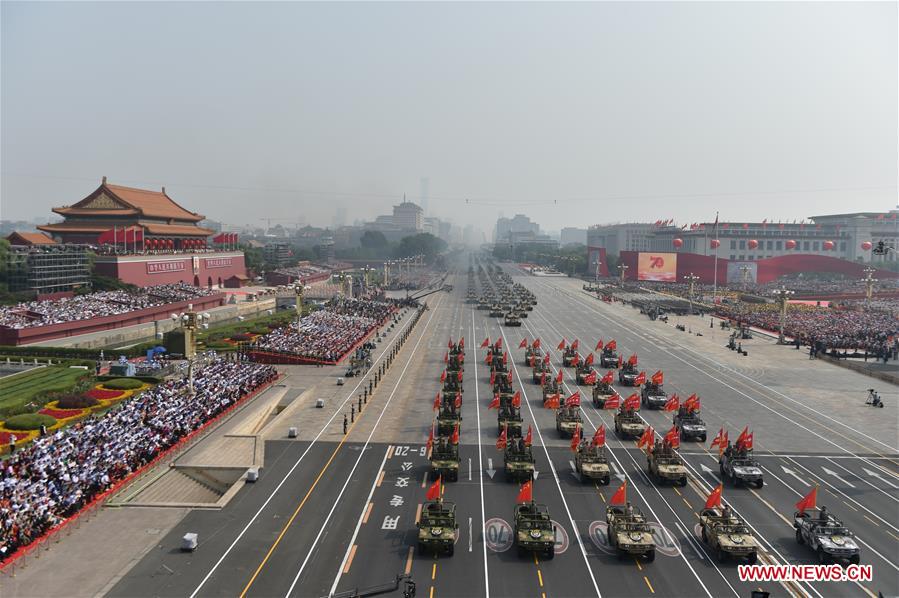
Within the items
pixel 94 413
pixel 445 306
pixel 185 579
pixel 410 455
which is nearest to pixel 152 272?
pixel 445 306

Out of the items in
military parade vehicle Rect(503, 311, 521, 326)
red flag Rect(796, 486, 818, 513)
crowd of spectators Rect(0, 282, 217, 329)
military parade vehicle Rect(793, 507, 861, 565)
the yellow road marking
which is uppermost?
crowd of spectators Rect(0, 282, 217, 329)

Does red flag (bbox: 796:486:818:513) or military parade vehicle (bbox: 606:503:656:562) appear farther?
red flag (bbox: 796:486:818:513)

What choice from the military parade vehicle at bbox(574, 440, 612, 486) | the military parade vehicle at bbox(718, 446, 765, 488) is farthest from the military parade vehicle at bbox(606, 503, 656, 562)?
the military parade vehicle at bbox(718, 446, 765, 488)

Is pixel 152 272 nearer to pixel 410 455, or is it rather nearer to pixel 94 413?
pixel 94 413

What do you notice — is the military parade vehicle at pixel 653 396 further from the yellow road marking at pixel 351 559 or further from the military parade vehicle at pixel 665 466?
the yellow road marking at pixel 351 559

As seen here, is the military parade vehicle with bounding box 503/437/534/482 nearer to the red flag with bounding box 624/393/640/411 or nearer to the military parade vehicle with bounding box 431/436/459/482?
the military parade vehicle with bounding box 431/436/459/482

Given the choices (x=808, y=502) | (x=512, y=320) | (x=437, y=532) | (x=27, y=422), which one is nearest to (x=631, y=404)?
(x=808, y=502)

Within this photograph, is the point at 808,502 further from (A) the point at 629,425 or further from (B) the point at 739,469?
(A) the point at 629,425

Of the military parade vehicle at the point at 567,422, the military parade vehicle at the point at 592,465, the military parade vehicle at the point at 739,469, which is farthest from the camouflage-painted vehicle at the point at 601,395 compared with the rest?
the military parade vehicle at the point at 592,465
